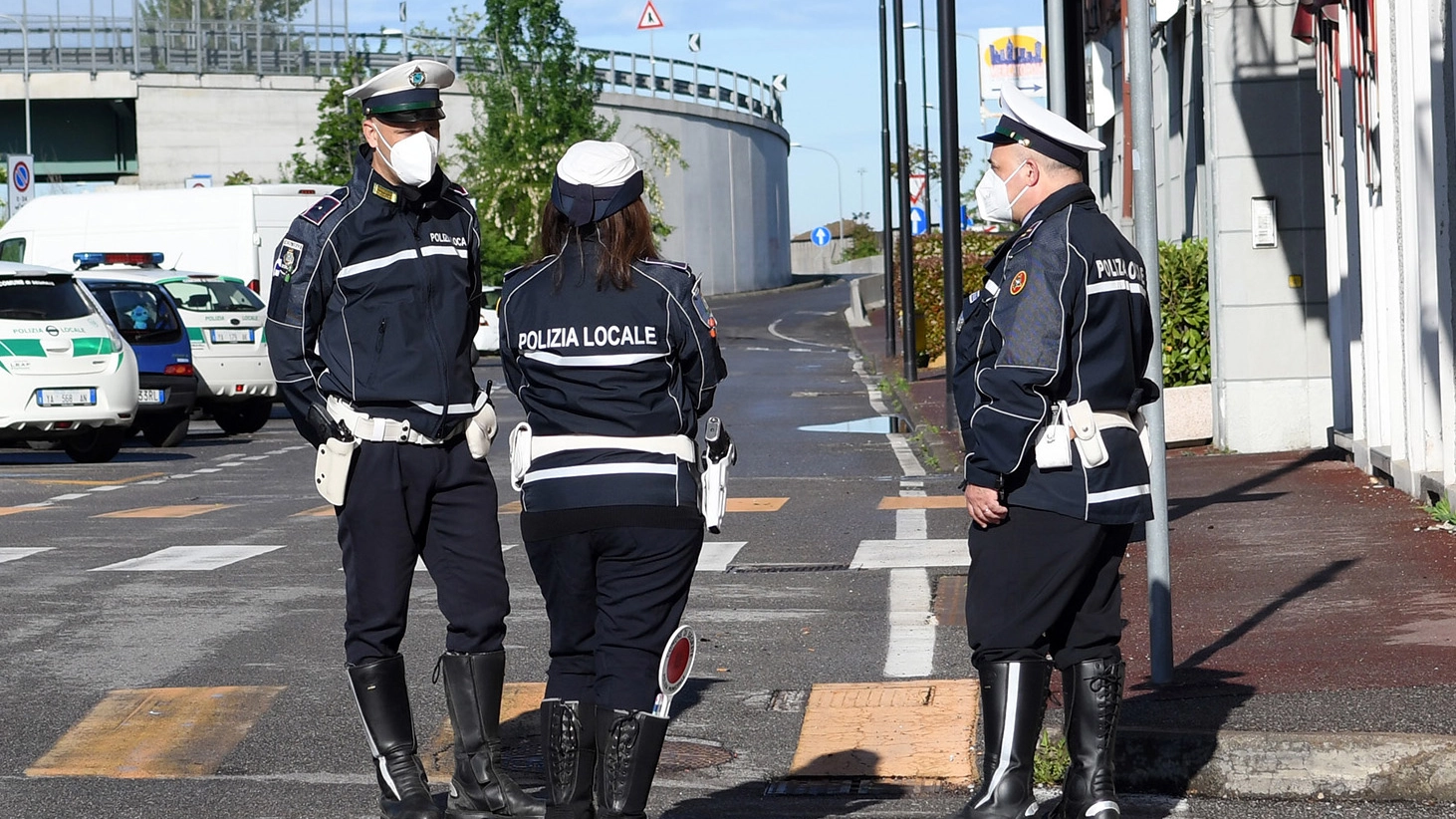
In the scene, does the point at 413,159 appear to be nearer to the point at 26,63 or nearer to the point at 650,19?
the point at 26,63

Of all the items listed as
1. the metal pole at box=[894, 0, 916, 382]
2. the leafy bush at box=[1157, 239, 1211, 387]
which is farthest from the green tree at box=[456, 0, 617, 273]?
the leafy bush at box=[1157, 239, 1211, 387]

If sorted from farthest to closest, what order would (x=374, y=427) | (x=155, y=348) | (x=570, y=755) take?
1. (x=155, y=348)
2. (x=374, y=427)
3. (x=570, y=755)

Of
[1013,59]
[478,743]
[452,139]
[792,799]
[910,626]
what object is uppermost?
[452,139]

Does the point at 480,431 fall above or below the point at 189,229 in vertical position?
below

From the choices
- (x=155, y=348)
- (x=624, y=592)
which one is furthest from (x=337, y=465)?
(x=155, y=348)

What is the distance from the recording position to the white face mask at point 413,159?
5277mm

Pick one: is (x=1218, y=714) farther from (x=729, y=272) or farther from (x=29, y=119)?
(x=729, y=272)

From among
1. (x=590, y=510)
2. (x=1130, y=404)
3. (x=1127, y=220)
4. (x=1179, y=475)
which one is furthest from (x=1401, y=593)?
(x=1127, y=220)

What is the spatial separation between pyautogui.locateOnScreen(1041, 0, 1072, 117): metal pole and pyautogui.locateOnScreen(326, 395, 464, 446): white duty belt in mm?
6712

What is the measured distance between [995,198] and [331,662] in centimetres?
382

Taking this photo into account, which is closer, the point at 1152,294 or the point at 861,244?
the point at 1152,294

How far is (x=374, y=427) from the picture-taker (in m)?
5.27

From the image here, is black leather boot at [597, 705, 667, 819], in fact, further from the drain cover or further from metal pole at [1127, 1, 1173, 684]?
metal pole at [1127, 1, 1173, 684]

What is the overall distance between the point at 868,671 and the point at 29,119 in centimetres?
5691
